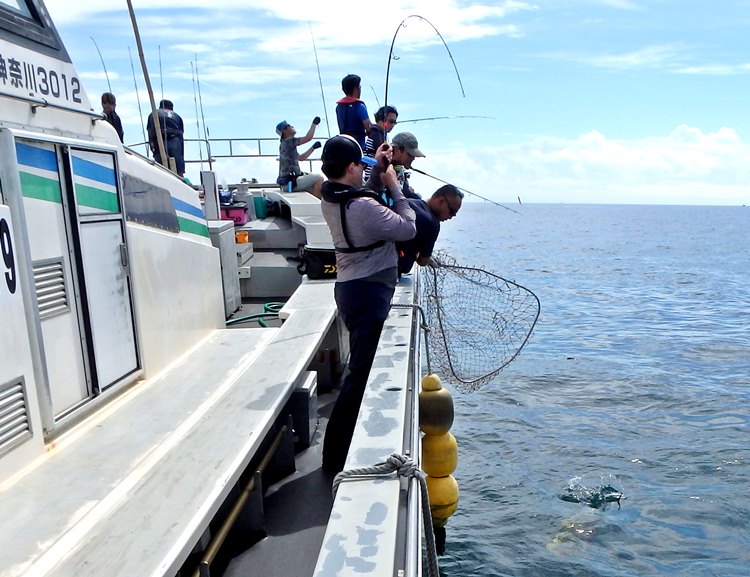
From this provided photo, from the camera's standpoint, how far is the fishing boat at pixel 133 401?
2.21 m

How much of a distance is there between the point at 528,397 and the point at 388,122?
6.67 metres

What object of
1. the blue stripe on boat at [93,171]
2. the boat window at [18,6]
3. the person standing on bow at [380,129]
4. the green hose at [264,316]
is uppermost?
the boat window at [18,6]

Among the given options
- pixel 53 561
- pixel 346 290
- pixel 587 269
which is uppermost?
pixel 346 290

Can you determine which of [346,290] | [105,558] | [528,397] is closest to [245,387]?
[346,290]

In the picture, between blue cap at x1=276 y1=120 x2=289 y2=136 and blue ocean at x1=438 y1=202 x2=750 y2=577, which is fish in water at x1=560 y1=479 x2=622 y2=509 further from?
blue cap at x1=276 y1=120 x2=289 y2=136

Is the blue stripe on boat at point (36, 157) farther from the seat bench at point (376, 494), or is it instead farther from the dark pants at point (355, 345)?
the seat bench at point (376, 494)

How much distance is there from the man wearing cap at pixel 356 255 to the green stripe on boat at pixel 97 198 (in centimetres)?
123

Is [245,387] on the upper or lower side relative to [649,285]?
upper

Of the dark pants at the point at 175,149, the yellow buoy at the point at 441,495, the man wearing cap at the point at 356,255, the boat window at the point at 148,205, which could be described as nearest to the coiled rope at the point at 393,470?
the man wearing cap at the point at 356,255

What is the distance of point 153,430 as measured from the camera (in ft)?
10.9

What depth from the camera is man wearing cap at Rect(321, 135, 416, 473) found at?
3379mm

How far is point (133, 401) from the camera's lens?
373 cm

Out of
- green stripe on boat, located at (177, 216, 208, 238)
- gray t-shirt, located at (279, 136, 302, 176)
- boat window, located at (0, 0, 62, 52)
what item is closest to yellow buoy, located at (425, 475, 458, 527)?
green stripe on boat, located at (177, 216, 208, 238)

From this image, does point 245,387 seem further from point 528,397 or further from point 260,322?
point 528,397
